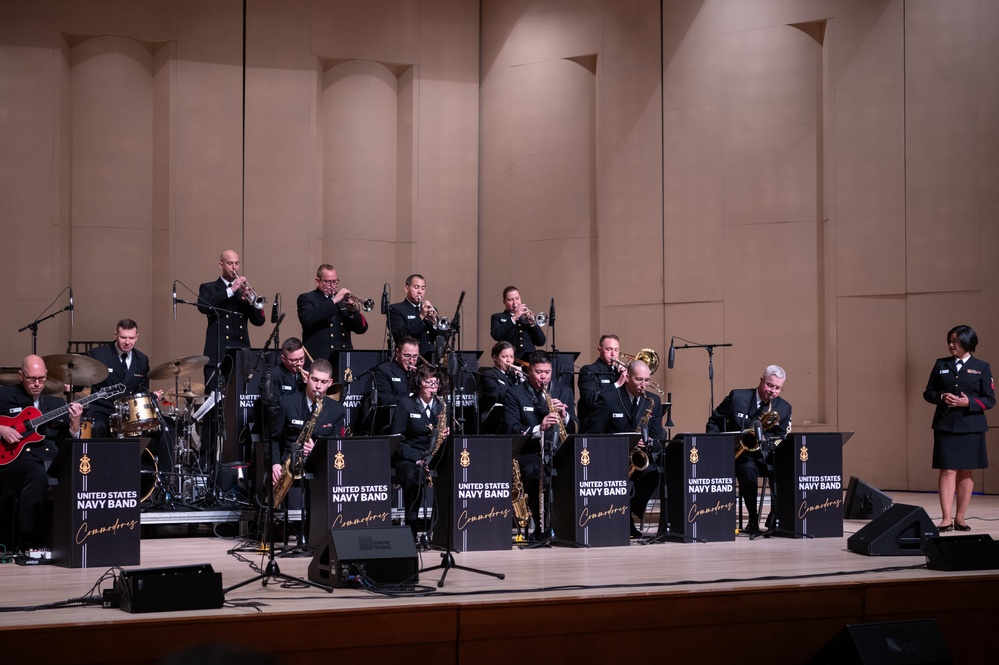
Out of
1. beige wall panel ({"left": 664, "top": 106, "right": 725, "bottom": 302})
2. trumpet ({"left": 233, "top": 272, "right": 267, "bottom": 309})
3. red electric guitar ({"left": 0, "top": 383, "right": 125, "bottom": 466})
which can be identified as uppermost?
beige wall panel ({"left": 664, "top": 106, "right": 725, "bottom": 302})

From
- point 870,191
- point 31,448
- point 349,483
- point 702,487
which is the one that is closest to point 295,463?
point 349,483

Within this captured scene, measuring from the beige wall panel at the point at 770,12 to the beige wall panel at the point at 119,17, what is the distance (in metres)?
5.74

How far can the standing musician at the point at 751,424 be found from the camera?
834cm

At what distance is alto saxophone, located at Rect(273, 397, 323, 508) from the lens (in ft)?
23.7

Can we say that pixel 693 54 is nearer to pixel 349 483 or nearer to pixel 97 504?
pixel 349 483

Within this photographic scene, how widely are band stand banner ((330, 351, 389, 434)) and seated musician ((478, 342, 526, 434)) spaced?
859 mm

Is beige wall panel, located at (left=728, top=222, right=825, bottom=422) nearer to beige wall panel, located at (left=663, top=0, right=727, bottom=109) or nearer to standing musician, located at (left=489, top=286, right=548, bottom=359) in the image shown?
beige wall panel, located at (left=663, top=0, right=727, bottom=109)

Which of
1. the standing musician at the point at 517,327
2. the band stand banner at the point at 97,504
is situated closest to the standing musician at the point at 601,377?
the standing musician at the point at 517,327

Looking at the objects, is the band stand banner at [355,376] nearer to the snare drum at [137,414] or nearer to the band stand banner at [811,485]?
the snare drum at [137,414]

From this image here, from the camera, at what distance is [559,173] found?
40.9ft

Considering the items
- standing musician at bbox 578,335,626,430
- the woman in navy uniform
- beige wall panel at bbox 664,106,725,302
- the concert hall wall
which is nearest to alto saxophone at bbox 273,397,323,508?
standing musician at bbox 578,335,626,430

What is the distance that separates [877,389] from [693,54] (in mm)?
3921

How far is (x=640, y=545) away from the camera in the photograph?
25.0 ft

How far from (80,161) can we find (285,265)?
2261mm
